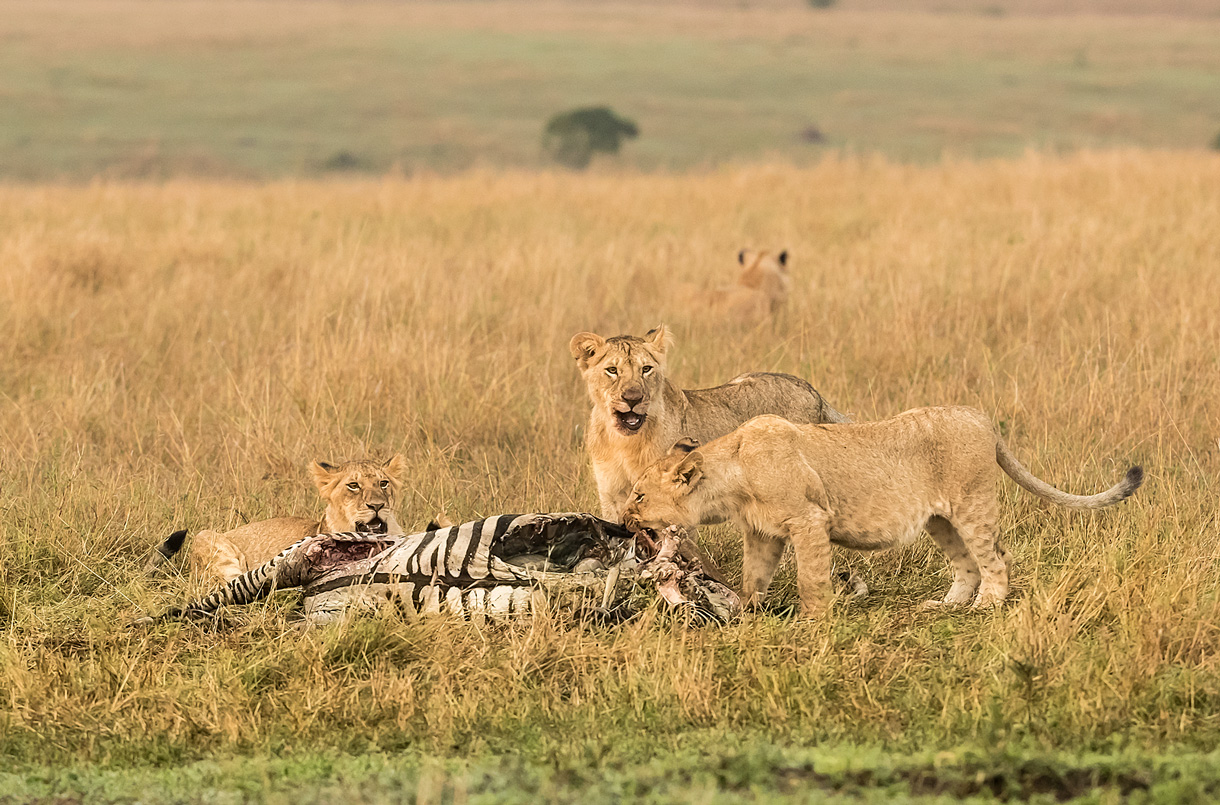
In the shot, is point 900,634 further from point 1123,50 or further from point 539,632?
point 1123,50

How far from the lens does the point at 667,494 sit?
A: 5.35 meters

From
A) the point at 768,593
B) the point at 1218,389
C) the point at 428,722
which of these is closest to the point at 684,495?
the point at 768,593

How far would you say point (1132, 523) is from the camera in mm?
6055

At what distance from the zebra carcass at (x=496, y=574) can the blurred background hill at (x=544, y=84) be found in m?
34.0

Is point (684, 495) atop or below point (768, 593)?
atop

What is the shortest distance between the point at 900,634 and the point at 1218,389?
359 centimetres

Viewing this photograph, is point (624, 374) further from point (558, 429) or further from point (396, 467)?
point (558, 429)

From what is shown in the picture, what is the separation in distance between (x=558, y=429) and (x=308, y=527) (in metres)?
1.91

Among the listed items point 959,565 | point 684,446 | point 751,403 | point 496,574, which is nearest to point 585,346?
point 684,446

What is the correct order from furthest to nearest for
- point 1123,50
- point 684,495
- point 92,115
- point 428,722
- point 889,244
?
1. point 1123,50
2. point 92,115
3. point 889,244
4. point 684,495
5. point 428,722

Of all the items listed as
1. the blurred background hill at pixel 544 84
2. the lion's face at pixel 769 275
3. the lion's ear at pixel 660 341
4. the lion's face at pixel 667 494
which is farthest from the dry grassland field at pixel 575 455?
the blurred background hill at pixel 544 84

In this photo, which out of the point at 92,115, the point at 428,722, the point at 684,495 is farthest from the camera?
the point at 92,115

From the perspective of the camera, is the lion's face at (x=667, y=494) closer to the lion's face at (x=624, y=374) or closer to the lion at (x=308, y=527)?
the lion's face at (x=624, y=374)

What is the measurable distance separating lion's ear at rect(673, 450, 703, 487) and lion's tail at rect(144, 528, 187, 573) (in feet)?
6.64
